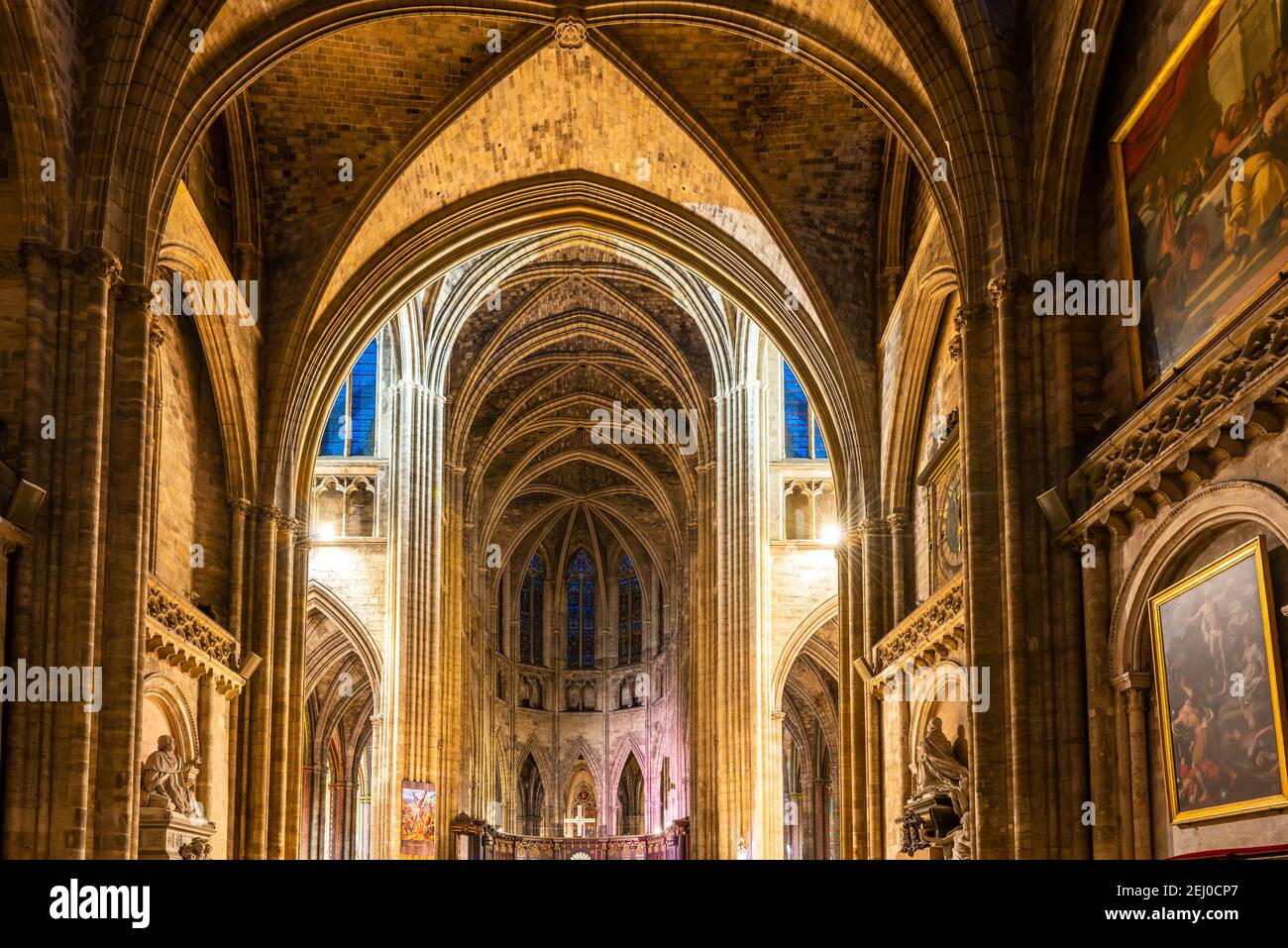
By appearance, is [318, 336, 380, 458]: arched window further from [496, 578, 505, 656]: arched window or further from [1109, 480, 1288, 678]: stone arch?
[1109, 480, 1288, 678]: stone arch

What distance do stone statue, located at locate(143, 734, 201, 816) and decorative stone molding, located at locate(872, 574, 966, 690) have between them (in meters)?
8.15

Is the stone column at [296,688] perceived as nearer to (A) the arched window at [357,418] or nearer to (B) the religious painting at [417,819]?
(B) the religious painting at [417,819]

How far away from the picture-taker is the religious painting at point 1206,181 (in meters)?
9.27

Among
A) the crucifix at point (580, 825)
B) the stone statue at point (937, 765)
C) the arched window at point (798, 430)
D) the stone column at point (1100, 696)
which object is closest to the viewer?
the stone column at point (1100, 696)

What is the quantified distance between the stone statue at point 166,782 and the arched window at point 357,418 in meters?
14.7

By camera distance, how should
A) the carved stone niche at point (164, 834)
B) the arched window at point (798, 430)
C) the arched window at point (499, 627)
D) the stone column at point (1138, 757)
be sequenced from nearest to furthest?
the stone column at point (1138, 757), the carved stone niche at point (164, 834), the arched window at point (798, 430), the arched window at point (499, 627)

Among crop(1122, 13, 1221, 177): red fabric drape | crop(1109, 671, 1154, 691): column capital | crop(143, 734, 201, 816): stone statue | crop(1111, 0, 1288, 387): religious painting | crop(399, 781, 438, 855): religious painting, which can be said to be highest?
crop(1122, 13, 1221, 177): red fabric drape

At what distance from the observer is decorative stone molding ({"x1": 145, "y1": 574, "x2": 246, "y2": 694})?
50.1 feet

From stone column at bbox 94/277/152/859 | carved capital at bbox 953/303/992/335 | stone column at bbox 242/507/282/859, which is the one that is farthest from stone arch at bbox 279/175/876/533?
stone column at bbox 94/277/152/859

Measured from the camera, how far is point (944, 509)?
17.0m

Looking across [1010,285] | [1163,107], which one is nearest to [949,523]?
[1010,285]

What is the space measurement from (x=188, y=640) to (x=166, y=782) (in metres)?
1.70

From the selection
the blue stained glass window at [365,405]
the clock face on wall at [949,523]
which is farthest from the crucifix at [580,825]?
the clock face on wall at [949,523]
